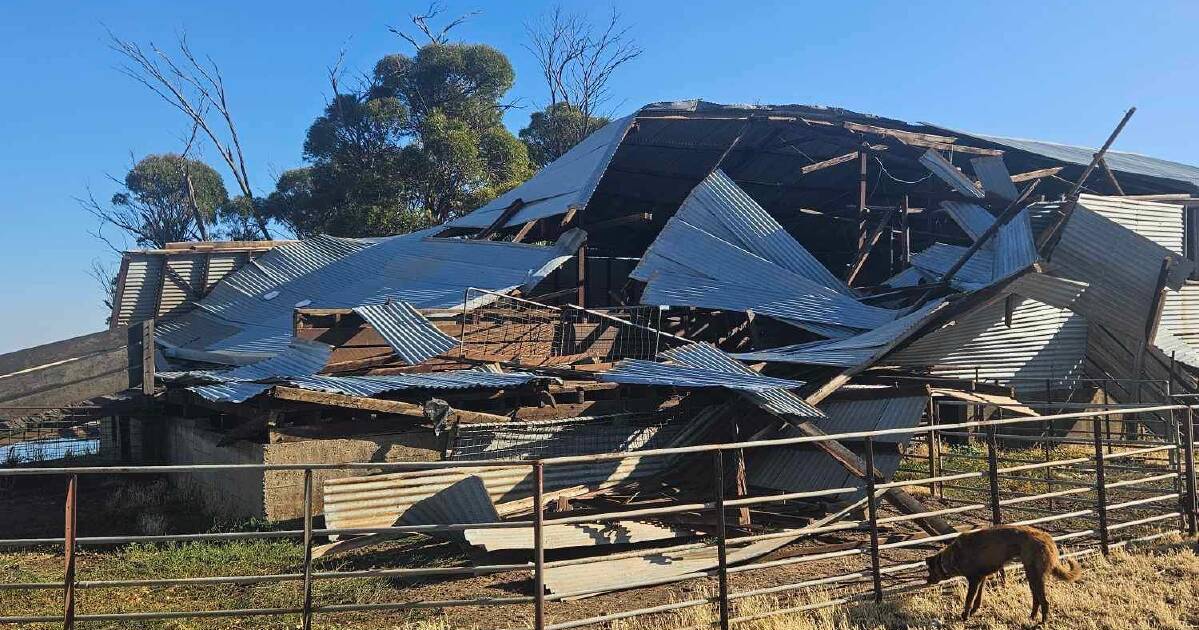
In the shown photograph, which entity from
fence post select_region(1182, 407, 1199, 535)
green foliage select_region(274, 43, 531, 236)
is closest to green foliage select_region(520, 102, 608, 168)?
green foliage select_region(274, 43, 531, 236)

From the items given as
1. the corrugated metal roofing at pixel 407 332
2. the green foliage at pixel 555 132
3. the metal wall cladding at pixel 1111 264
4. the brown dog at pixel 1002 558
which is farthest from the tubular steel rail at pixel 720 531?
the green foliage at pixel 555 132

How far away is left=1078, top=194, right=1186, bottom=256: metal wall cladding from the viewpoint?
51.0 feet

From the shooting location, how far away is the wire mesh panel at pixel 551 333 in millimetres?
14391

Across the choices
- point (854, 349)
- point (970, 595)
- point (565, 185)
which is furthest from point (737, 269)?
point (970, 595)

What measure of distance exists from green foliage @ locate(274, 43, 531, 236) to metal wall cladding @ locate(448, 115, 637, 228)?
530 inches

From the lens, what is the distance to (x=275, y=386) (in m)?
10.3

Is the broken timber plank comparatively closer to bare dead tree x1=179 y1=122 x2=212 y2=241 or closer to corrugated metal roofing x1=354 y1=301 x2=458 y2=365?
corrugated metal roofing x1=354 y1=301 x2=458 y2=365

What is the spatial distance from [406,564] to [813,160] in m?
15.0

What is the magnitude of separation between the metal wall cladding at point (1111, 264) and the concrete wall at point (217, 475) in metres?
13.0

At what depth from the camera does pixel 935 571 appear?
6.80 meters

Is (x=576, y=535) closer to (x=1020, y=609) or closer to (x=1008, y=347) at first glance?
(x=1020, y=609)

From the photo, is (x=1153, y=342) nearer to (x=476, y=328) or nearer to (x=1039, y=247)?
(x=1039, y=247)

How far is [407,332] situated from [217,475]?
325 cm

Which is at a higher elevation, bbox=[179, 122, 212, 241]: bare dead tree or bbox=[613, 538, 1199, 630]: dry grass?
bbox=[179, 122, 212, 241]: bare dead tree
